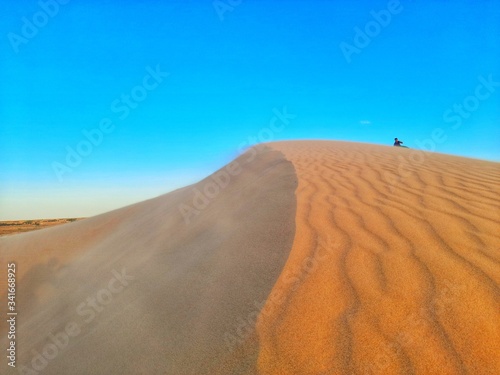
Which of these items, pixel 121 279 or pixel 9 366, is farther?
pixel 121 279

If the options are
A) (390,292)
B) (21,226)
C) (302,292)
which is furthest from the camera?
(21,226)

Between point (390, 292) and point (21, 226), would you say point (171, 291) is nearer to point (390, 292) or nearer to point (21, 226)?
point (390, 292)

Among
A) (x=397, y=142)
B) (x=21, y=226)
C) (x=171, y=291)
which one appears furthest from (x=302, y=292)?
(x=21, y=226)

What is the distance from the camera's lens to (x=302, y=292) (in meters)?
2.15

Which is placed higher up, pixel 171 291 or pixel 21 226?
pixel 21 226

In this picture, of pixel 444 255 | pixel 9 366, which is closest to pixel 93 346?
pixel 9 366

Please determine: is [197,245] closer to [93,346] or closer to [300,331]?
[93,346]

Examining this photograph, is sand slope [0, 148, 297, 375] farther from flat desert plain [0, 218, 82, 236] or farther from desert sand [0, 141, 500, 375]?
flat desert plain [0, 218, 82, 236]

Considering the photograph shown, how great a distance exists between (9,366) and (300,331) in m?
3.02

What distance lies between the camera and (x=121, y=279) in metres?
3.78

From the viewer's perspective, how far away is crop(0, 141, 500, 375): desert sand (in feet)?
5.60

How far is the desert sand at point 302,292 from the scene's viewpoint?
67.2 inches

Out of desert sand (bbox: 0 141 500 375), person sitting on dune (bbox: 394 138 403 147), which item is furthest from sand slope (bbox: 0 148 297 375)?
person sitting on dune (bbox: 394 138 403 147)

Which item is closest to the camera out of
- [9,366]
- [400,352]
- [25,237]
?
[400,352]
